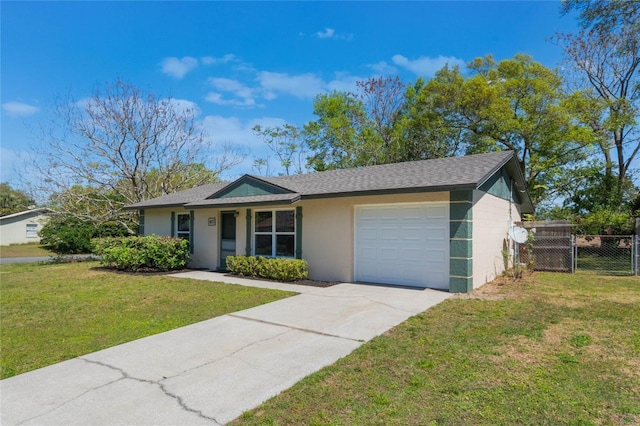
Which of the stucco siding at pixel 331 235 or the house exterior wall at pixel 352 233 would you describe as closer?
the house exterior wall at pixel 352 233

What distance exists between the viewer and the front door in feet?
41.5

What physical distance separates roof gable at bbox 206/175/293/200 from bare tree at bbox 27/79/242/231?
11217mm

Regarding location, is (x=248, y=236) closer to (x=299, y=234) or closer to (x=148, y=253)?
(x=299, y=234)

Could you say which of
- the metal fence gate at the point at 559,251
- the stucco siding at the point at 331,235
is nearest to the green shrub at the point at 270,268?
Result: the stucco siding at the point at 331,235

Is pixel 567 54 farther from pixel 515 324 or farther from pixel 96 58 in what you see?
pixel 96 58

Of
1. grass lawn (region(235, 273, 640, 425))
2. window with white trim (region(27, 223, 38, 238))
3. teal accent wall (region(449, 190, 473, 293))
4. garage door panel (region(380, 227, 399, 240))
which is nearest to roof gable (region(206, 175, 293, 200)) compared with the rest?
garage door panel (region(380, 227, 399, 240))

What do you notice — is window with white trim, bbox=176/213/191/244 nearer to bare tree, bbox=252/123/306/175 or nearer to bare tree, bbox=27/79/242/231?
bare tree, bbox=27/79/242/231

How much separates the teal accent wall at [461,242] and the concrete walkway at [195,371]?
213 centimetres

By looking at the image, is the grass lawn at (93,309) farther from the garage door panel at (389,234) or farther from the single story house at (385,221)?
the garage door panel at (389,234)

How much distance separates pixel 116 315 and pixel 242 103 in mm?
17611

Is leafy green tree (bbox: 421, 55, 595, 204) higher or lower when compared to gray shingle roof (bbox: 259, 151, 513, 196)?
higher

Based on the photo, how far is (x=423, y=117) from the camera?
22812mm

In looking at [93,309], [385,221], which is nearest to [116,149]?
[93,309]

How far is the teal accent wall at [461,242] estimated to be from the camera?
8047mm
